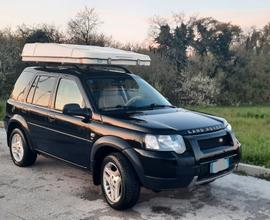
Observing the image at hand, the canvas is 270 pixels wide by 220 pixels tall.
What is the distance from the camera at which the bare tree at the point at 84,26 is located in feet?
93.6

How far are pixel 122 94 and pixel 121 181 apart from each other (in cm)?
144

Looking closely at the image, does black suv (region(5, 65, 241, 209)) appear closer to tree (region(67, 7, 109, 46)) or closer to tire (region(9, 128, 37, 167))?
tire (region(9, 128, 37, 167))

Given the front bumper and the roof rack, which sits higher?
the roof rack

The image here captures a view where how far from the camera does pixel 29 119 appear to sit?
6.59 metres

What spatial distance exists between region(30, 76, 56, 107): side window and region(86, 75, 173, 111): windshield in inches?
32.1

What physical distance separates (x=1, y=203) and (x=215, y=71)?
27.5 metres

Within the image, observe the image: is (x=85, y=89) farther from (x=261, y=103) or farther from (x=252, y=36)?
(x=252, y=36)

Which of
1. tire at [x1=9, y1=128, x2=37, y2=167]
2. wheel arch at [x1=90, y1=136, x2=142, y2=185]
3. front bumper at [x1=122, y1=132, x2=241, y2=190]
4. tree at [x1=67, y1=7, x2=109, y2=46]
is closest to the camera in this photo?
Result: front bumper at [x1=122, y1=132, x2=241, y2=190]

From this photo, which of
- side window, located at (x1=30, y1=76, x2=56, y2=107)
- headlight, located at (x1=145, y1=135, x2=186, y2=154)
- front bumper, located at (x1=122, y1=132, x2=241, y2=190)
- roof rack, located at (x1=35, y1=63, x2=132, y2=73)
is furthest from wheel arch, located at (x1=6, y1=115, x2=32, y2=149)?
headlight, located at (x1=145, y1=135, x2=186, y2=154)

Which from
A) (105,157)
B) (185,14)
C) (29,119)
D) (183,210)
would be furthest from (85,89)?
(185,14)

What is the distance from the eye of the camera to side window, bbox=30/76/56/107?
6.23m

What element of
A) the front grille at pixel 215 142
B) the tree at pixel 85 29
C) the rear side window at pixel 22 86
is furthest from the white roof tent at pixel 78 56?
the tree at pixel 85 29

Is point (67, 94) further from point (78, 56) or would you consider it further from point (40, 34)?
point (40, 34)

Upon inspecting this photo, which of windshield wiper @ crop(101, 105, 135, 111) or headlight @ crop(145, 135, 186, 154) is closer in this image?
headlight @ crop(145, 135, 186, 154)
